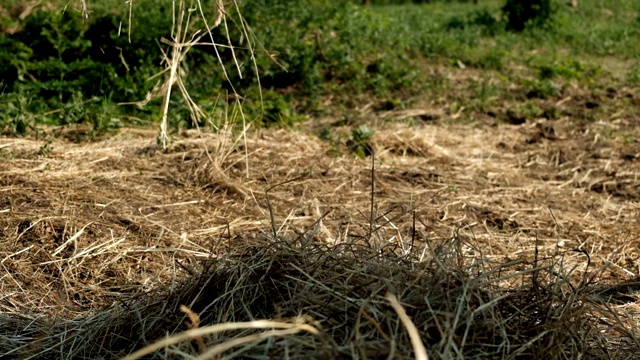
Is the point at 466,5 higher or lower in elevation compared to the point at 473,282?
lower

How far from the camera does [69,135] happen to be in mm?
6086

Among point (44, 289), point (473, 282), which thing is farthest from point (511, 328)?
point (44, 289)

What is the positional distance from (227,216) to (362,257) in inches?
80.7

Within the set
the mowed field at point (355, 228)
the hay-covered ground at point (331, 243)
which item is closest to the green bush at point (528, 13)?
the mowed field at point (355, 228)

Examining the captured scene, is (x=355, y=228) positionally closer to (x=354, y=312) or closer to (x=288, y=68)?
(x=354, y=312)

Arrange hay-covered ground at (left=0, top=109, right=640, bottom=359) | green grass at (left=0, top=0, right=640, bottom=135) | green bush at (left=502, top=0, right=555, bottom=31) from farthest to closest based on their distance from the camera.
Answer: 1. green bush at (left=502, top=0, right=555, bottom=31)
2. green grass at (left=0, top=0, right=640, bottom=135)
3. hay-covered ground at (left=0, top=109, right=640, bottom=359)

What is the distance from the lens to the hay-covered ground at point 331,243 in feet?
7.99

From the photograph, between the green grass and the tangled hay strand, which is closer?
the tangled hay strand

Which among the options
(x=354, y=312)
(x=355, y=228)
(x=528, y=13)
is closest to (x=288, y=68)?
(x=355, y=228)

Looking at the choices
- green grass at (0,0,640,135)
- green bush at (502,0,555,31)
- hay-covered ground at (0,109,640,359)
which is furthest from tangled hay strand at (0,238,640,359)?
green bush at (502,0,555,31)

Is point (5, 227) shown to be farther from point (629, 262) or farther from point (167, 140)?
point (629, 262)

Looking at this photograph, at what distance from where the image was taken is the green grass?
6836mm

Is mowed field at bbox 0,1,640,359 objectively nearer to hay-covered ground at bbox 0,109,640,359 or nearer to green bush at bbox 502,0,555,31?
hay-covered ground at bbox 0,109,640,359

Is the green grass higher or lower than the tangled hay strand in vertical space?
lower
